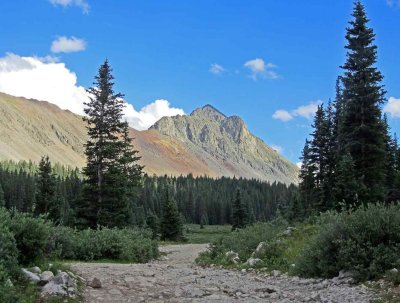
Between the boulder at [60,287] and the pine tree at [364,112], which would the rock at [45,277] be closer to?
the boulder at [60,287]

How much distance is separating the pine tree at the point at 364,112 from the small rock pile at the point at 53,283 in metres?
32.4

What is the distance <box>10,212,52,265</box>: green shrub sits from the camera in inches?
446

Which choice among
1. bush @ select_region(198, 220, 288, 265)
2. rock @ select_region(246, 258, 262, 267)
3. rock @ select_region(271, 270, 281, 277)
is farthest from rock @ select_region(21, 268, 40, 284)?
bush @ select_region(198, 220, 288, 265)

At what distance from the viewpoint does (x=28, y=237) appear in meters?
11.6

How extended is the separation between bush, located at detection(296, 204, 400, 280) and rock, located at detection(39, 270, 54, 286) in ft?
23.1

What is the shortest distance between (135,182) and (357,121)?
24439 mm

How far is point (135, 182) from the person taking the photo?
5116 centimetres

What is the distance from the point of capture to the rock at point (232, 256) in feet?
63.5

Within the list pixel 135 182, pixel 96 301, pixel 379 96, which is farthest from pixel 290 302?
pixel 135 182

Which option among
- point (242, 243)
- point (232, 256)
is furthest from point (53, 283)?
A: point (242, 243)

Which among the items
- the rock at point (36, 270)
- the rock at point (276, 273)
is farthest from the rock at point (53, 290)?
the rock at point (276, 273)

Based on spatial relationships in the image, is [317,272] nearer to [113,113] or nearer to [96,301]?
[96,301]

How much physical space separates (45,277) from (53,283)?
1.08 feet

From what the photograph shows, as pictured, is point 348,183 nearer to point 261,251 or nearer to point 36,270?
point 261,251
